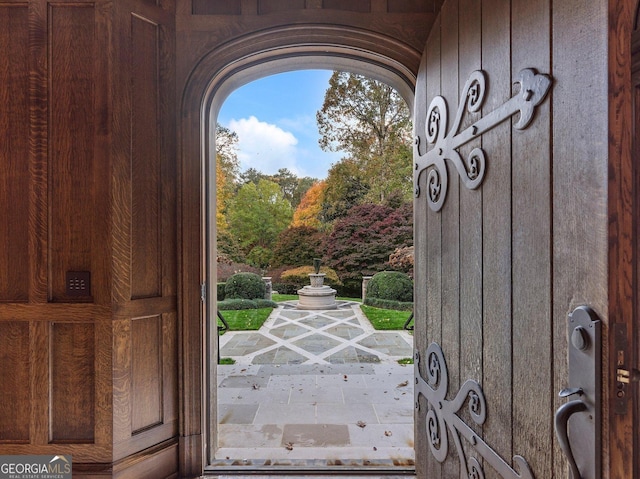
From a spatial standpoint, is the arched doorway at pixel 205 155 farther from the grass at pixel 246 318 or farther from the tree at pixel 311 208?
the tree at pixel 311 208

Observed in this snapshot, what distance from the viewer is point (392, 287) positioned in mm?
7441

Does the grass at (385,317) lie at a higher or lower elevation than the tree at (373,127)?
lower

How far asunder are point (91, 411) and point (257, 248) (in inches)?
383

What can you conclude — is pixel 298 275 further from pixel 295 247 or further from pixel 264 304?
pixel 264 304

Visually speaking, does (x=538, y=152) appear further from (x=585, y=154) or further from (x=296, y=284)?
(x=296, y=284)

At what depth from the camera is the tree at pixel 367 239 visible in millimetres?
9070

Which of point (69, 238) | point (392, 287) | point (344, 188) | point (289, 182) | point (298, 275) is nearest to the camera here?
point (69, 238)

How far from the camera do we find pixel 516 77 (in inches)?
33.4

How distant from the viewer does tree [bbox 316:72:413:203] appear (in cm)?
989

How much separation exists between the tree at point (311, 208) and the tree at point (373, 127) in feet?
5.65

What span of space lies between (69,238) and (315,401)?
212cm

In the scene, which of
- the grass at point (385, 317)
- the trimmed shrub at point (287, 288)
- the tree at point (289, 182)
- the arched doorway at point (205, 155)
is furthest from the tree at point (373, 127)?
the arched doorway at point (205, 155)

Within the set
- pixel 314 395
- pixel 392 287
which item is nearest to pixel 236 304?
pixel 392 287

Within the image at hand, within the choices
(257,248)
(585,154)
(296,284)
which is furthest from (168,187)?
(257,248)
